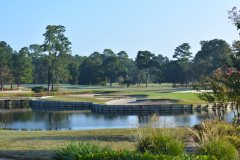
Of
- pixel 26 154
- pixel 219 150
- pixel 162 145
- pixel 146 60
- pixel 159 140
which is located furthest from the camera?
pixel 146 60

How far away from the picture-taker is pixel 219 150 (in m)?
Result: 8.63

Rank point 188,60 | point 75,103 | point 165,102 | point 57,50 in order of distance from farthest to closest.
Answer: point 188,60, point 57,50, point 75,103, point 165,102

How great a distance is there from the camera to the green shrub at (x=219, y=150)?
8.59 m

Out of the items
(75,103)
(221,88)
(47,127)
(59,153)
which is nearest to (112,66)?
(75,103)

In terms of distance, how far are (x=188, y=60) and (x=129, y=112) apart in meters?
72.6

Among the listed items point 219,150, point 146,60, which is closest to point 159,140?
point 219,150

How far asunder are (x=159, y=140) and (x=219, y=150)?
177cm

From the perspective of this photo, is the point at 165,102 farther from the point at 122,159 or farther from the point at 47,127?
the point at 122,159

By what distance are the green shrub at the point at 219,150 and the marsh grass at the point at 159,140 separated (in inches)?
29.5

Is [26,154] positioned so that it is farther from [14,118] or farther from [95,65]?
[95,65]

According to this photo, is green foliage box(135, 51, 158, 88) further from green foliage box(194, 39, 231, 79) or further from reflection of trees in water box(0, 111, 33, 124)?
reflection of trees in water box(0, 111, 33, 124)

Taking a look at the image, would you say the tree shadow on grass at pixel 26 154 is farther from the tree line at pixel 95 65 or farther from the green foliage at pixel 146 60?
the green foliage at pixel 146 60

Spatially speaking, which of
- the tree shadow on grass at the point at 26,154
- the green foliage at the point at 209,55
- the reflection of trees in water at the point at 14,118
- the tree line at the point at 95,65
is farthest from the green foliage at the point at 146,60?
the tree shadow on grass at the point at 26,154

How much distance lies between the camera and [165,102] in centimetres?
4694
